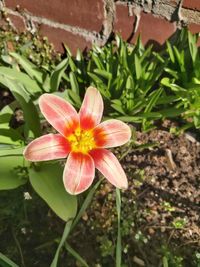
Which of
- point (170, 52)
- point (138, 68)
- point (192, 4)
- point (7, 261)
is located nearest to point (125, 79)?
point (138, 68)

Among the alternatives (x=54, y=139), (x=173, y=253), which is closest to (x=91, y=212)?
(x=173, y=253)

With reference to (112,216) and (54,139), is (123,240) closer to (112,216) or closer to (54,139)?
(112,216)

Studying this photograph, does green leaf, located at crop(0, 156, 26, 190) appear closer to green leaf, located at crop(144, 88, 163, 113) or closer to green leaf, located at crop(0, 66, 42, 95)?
green leaf, located at crop(0, 66, 42, 95)

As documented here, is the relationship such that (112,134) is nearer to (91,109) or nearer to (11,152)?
(91,109)

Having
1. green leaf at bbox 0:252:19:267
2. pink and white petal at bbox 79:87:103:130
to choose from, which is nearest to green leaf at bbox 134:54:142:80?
pink and white petal at bbox 79:87:103:130

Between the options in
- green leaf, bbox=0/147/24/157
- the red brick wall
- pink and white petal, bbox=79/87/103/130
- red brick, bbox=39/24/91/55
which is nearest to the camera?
pink and white petal, bbox=79/87/103/130

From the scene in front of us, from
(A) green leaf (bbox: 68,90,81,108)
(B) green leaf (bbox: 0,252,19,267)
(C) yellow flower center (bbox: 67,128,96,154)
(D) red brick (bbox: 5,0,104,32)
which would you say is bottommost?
(B) green leaf (bbox: 0,252,19,267)
